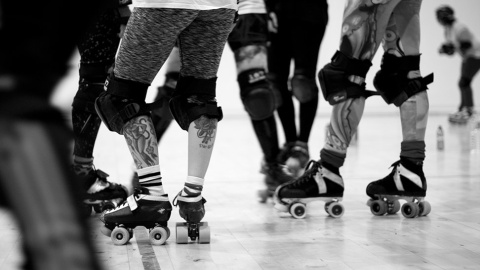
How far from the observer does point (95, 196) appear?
3059 millimetres

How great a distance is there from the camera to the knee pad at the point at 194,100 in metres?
2.48

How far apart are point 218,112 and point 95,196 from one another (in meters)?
0.81

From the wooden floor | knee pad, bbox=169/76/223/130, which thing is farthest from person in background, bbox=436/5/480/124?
knee pad, bbox=169/76/223/130

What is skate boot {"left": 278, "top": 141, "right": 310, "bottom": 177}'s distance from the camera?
3.73m

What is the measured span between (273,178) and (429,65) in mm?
7349

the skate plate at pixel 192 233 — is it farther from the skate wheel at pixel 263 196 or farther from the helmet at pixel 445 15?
the helmet at pixel 445 15

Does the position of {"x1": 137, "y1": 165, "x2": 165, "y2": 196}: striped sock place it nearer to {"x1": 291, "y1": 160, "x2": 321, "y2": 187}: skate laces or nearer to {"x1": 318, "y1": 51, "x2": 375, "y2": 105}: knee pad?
{"x1": 291, "y1": 160, "x2": 321, "y2": 187}: skate laces

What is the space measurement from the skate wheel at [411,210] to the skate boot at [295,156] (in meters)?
0.80

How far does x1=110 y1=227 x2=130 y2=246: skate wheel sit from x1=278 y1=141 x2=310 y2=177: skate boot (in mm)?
1324

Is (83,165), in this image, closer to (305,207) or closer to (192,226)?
(192,226)

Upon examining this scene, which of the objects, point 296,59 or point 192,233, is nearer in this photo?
point 192,233

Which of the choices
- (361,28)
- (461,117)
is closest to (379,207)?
(361,28)

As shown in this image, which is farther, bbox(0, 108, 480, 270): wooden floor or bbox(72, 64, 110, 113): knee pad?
bbox(72, 64, 110, 113): knee pad

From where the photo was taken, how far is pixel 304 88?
12.7 ft
